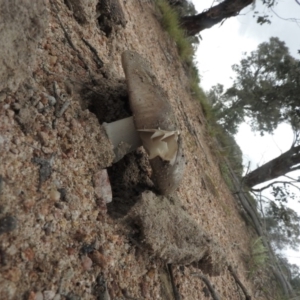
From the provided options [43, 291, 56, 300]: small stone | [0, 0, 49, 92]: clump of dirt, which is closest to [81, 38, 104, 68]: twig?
[0, 0, 49, 92]: clump of dirt

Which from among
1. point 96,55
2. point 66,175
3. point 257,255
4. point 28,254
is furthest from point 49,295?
point 257,255

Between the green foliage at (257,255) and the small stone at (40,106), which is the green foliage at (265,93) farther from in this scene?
the small stone at (40,106)

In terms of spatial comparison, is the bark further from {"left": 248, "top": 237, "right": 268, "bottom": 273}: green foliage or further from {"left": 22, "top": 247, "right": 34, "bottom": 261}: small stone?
{"left": 22, "top": 247, "right": 34, "bottom": 261}: small stone

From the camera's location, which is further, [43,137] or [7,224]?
[43,137]

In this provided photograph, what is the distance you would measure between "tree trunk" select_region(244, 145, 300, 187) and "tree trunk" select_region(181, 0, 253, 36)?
3157mm

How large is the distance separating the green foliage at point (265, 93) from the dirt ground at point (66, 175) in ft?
19.8

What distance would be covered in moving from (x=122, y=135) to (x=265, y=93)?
7.40 m

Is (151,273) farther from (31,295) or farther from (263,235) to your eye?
(263,235)

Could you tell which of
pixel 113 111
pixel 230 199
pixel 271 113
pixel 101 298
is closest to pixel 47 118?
pixel 113 111

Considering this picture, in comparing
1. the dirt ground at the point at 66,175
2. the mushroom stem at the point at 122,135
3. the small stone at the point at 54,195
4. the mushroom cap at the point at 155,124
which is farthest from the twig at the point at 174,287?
the small stone at the point at 54,195

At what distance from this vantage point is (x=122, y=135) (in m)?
2.60

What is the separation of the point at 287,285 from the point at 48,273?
7.09 metres

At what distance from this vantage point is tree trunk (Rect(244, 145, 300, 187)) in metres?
8.34

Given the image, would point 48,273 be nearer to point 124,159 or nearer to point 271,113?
point 124,159
